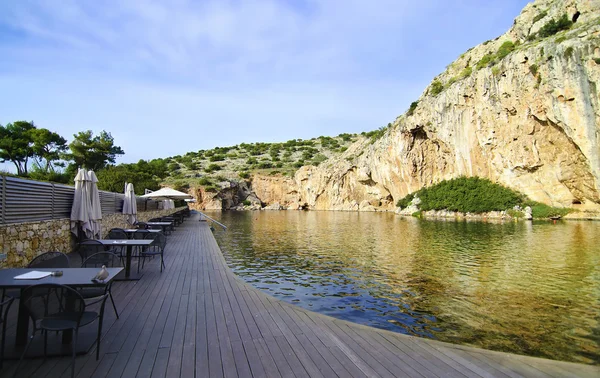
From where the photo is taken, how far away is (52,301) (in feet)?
10.1

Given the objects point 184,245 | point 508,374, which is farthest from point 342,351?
point 184,245

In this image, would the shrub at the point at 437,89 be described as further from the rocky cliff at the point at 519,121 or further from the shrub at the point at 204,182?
the shrub at the point at 204,182

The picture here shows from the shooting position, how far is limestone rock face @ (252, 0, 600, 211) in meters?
24.9

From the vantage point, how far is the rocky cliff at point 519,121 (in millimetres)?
24922

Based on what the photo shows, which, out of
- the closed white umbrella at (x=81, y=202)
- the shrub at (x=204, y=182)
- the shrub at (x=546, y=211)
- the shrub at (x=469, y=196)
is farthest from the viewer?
the shrub at (x=204, y=182)

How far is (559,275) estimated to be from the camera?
8875 mm

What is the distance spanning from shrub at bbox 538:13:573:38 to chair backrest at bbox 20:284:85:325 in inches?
1657

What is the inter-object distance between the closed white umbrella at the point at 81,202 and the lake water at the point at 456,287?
4233 millimetres

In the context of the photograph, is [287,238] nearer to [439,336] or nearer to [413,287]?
[413,287]

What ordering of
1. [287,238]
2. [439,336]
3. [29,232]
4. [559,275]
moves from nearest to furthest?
1. [439,336]
2. [29,232]
3. [559,275]
4. [287,238]

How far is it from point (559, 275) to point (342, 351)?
8.19 m

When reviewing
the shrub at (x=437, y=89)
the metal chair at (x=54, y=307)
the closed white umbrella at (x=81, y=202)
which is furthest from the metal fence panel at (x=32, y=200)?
the shrub at (x=437, y=89)

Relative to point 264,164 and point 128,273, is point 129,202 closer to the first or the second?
point 128,273

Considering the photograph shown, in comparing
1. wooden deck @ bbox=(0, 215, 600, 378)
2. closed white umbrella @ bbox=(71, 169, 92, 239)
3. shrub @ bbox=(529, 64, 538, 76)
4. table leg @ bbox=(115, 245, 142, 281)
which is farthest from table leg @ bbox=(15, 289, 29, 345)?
shrub @ bbox=(529, 64, 538, 76)
